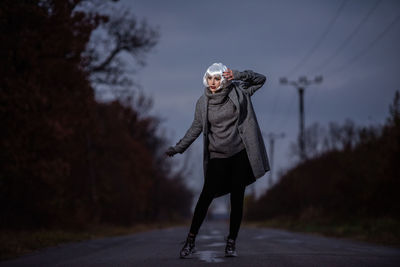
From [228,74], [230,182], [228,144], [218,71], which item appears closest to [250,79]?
[228,74]

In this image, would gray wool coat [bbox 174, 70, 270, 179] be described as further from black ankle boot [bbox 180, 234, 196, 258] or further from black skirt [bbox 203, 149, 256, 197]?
black ankle boot [bbox 180, 234, 196, 258]

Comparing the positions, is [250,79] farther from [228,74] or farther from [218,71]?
[218,71]

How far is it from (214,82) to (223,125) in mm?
496

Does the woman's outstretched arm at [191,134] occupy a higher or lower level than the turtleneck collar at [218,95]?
lower

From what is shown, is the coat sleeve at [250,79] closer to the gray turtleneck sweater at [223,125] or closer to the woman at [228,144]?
the woman at [228,144]

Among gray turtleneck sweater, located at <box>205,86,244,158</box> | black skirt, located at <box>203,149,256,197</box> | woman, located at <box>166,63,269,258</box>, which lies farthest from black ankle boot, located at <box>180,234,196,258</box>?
gray turtleneck sweater, located at <box>205,86,244,158</box>

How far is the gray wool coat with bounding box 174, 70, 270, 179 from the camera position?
6020 mm

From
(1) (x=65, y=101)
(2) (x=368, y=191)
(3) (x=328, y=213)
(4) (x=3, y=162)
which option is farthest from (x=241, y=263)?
(3) (x=328, y=213)

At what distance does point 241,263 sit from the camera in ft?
18.4

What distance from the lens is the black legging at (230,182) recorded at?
19.9 feet

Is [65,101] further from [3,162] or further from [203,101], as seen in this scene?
[203,101]

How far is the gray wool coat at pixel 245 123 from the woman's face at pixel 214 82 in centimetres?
18

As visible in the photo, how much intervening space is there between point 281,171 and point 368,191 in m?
20.2

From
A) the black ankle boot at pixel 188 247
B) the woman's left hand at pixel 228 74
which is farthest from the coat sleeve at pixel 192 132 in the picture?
the black ankle boot at pixel 188 247
